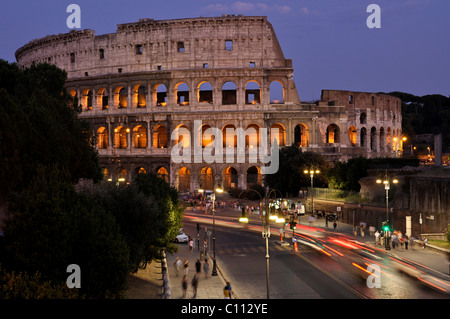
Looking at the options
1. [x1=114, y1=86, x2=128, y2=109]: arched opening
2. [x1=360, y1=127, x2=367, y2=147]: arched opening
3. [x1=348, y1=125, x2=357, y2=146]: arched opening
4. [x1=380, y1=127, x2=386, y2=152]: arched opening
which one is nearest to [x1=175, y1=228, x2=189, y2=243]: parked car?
[x1=114, y1=86, x2=128, y2=109]: arched opening

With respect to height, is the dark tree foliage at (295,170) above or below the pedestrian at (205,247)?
above

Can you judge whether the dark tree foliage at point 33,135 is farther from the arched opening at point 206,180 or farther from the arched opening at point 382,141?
the arched opening at point 382,141

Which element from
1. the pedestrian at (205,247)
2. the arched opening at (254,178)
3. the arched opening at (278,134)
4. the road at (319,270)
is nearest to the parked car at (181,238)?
the road at (319,270)

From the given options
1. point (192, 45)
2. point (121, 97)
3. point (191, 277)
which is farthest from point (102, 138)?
point (191, 277)

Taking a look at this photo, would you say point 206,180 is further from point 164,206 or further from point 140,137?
point 164,206

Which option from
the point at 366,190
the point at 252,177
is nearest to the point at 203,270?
the point at 366,190
